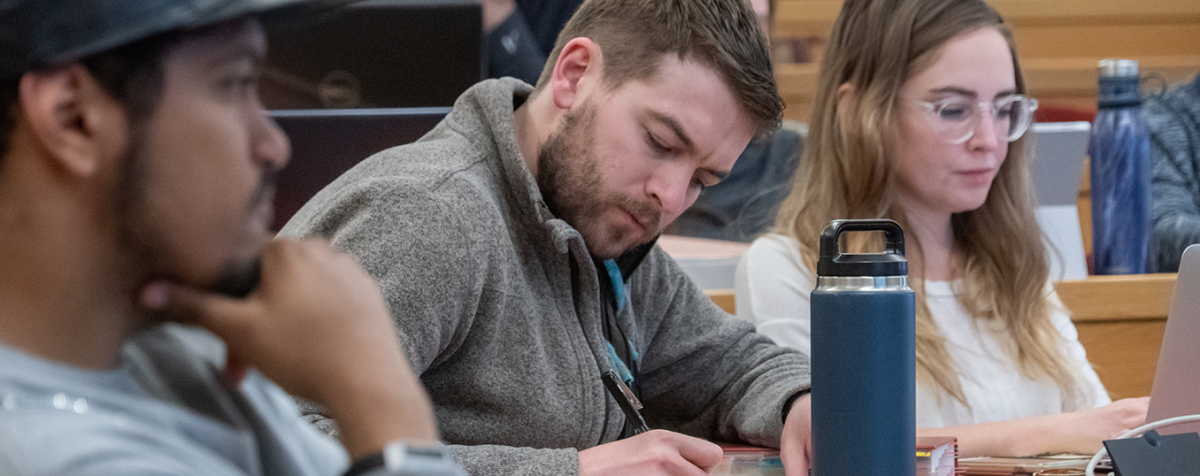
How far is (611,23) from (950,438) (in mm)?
553

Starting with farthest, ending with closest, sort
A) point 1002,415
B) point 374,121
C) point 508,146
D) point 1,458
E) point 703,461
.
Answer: point 1002,415
point 374,121
point 508,146
point 703,461
point 1,458

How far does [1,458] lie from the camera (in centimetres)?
32

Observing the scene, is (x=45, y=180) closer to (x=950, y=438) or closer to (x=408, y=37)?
(x=950, y=438)

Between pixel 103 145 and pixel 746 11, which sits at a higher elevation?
pixel 103 145

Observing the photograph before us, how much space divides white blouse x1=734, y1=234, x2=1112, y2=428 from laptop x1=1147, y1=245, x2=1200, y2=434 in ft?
1.60

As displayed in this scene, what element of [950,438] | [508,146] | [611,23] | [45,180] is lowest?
[950,438]

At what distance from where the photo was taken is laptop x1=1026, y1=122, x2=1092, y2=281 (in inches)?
67.2

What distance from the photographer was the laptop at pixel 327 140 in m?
1.32

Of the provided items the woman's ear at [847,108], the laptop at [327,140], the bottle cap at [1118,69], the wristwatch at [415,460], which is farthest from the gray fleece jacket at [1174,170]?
the wristwatch at [415,460]

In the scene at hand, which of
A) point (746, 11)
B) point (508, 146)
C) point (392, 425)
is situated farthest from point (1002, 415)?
point (392, 425)

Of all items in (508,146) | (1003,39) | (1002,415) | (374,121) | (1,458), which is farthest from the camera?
(1003,39)

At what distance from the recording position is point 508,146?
1075 mm

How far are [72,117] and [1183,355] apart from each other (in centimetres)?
93

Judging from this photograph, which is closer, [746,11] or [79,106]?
[79,106]
